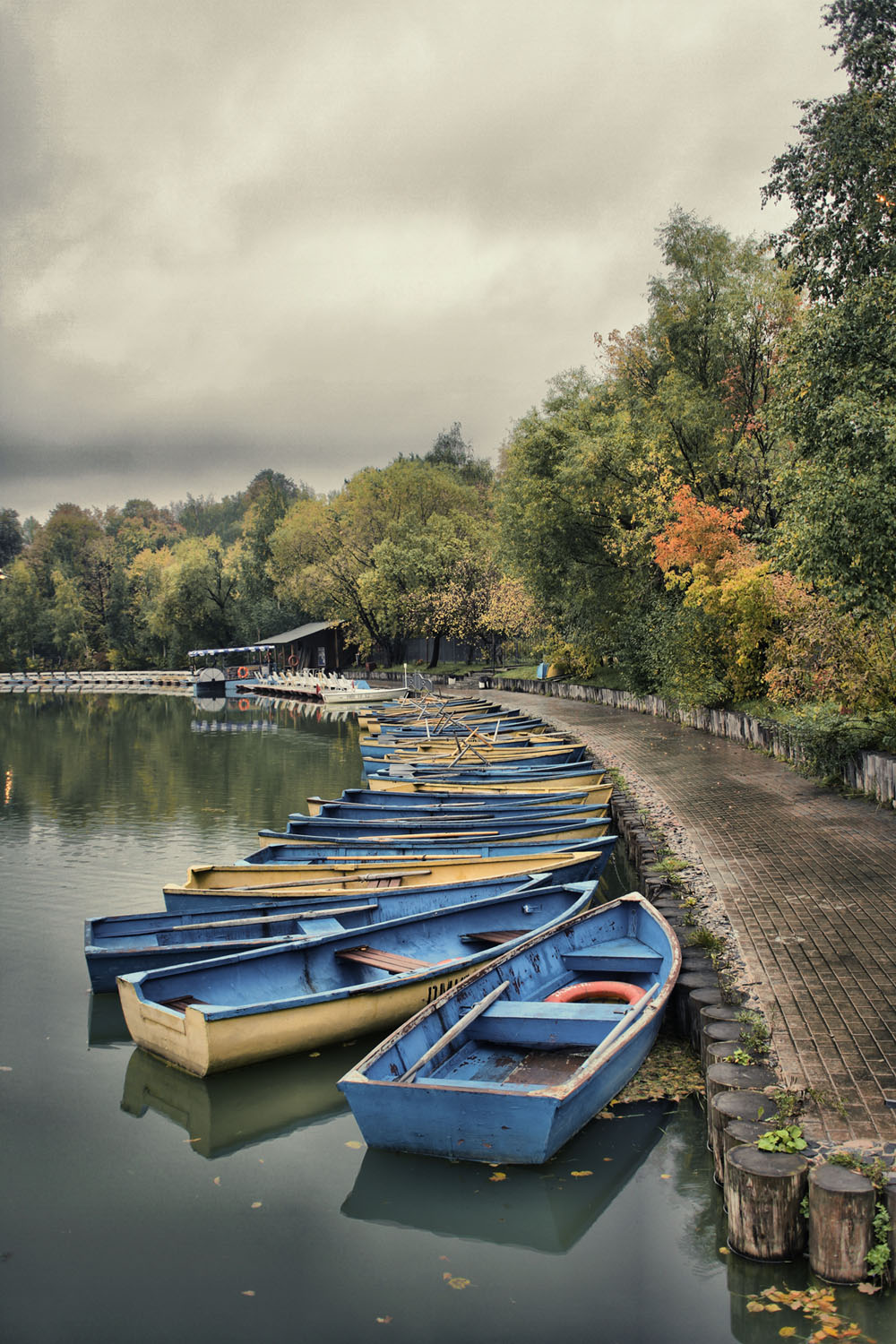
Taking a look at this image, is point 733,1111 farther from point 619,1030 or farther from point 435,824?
point 435,824

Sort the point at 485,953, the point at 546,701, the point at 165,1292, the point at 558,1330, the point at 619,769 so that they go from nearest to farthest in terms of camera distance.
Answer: the point at 558,1330 < the point at 165,1292 < the point at 485,953 < the point at 619,769 < the point at 546,701

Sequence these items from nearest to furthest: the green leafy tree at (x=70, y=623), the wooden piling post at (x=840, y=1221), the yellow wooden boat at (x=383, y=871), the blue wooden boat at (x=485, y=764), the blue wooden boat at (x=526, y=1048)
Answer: the wooden piling post at (x=840, y=1221) → the blue wooden boat at (x=526, y=1048) → the yellow wooden boat at (x=383, y=871) → the blue wooden boat at (x=485, y=764) → the green leafy tree at (x=70, y=623)

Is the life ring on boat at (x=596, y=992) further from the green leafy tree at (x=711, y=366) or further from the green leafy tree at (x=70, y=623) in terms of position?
the green leafy tree at (x=70, y=623)

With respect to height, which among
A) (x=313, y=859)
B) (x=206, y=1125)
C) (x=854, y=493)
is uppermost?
(x=854, y=493)

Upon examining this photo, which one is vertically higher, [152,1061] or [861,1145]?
[861,1145]

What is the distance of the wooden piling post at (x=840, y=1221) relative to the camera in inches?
183

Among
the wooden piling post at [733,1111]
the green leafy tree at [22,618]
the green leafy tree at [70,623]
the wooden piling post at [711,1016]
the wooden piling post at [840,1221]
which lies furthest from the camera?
the green leafy tree at [22,618]

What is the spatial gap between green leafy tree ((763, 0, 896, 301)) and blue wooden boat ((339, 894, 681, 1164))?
10856mm

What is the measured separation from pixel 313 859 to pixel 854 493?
806 cm

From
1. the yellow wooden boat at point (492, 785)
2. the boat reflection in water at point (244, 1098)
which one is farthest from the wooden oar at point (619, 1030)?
the yellow wooden boat at point (492, 785)

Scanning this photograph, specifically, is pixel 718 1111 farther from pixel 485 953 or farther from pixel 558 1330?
pixel 485 953

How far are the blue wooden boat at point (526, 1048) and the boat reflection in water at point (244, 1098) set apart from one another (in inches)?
48.3

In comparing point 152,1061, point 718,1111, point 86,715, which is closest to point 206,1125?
point 152,1061

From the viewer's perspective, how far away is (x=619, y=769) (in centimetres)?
1880
